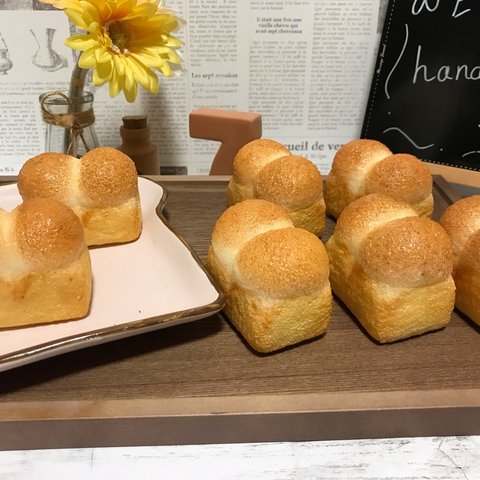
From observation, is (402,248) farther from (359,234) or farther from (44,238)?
(44,238)

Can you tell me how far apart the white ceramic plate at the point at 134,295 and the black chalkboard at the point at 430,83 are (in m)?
0.77

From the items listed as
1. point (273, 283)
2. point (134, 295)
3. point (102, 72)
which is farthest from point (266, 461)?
point (102, 72)

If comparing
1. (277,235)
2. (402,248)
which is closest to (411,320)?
(402,248)

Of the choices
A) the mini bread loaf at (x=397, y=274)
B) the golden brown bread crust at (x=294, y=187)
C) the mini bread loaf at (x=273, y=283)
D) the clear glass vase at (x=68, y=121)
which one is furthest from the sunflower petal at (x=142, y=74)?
the mini bread loaf at (x=397, y=274)

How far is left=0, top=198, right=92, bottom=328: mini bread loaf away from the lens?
0.76m

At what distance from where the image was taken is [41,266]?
77 cm

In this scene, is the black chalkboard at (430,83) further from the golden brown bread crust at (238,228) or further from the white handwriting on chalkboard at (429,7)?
the golden brown bread crust at (238,228)

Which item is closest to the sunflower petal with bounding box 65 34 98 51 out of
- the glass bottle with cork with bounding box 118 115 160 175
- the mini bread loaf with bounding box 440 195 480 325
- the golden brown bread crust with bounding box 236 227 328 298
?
the glass bottle with cork with bounding box 118 115 160 175

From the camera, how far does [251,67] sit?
1.50 m

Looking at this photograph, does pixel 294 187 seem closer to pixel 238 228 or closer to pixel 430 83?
pixel 238 228

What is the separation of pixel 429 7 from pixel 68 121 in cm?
101

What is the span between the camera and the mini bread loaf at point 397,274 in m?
0.79

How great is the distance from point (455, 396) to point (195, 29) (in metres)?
1.20

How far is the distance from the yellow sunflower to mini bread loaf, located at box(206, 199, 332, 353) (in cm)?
47
